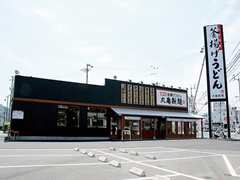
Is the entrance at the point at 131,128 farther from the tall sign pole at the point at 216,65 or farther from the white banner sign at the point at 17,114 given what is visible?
the tall sign pole at the point at 216,65

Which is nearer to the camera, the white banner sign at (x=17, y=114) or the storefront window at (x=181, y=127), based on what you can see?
the white banner sign at (x=17, y=114)

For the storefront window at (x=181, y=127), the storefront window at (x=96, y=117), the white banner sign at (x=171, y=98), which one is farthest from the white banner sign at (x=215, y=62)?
the storefront window at (x=96, y=117)

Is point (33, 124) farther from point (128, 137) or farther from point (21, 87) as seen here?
point (128, 137)

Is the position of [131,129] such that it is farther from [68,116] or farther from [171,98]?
[171,98]

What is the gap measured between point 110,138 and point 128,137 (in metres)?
1.74

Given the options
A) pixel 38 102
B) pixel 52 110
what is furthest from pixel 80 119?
pixel 38 102

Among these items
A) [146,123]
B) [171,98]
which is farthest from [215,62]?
[146,123]

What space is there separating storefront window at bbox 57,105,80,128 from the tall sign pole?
15.2 metres

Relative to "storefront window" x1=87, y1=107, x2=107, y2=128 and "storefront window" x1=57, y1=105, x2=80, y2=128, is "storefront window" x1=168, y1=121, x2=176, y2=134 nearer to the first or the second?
"storefront window" x1=87, y1=107, x2=107, y2=128

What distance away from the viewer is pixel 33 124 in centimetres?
1902

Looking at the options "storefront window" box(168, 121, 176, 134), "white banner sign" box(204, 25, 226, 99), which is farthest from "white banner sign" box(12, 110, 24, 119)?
"white banner sign" box(204, 25, 226, 99)

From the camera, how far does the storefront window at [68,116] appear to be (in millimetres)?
20297

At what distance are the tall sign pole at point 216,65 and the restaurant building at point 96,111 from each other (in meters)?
3.72

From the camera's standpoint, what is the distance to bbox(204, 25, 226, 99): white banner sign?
2653 cm
